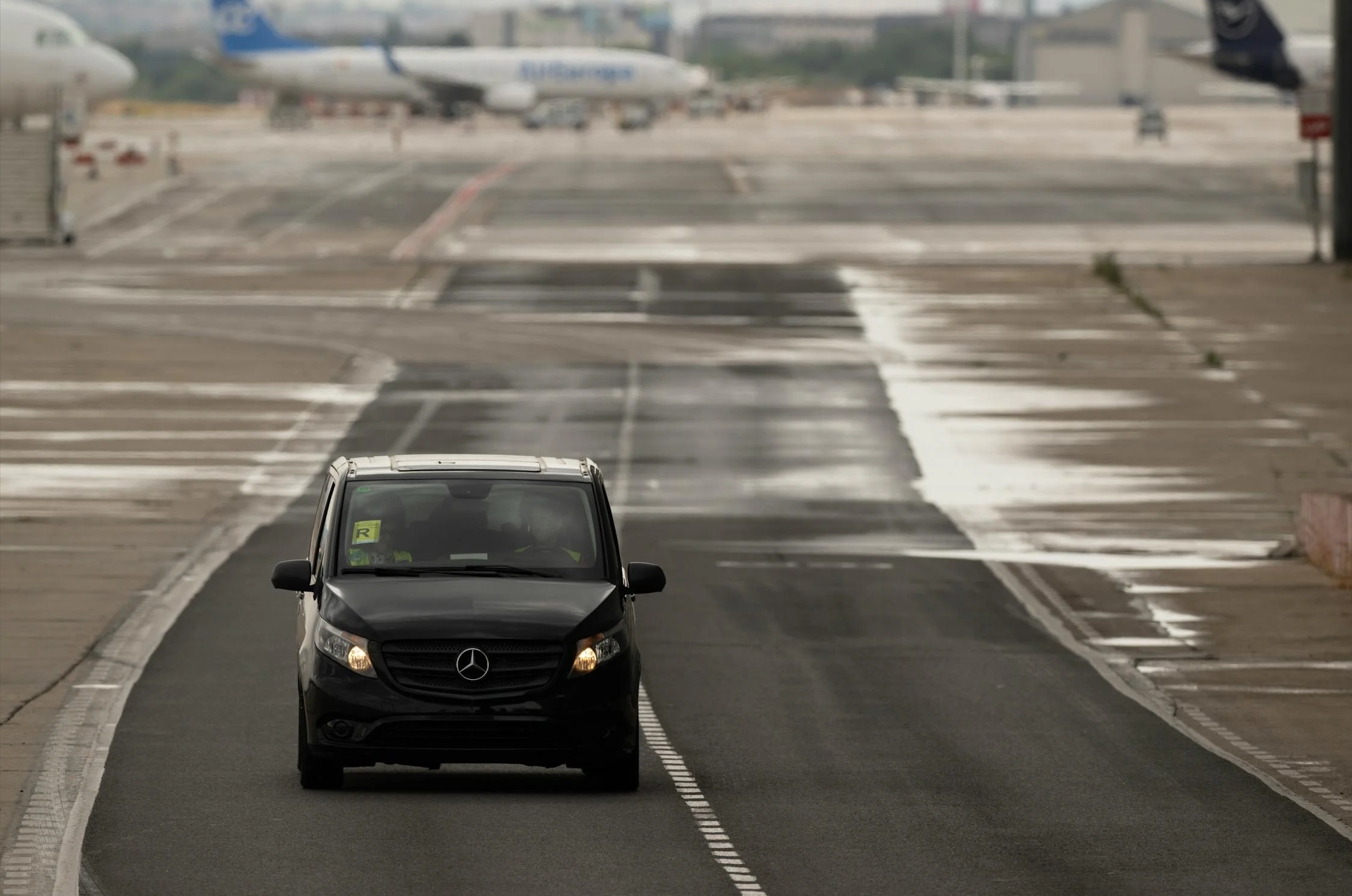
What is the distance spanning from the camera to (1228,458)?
125 feet

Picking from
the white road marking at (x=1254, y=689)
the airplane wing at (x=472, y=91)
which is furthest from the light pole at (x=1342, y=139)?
the airplane wing at (x=472, y=91)

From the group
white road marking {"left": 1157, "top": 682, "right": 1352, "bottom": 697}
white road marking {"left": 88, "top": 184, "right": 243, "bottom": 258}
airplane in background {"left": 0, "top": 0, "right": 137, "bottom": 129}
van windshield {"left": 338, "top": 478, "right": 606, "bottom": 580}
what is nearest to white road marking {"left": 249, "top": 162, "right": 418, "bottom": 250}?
white road marking {"left": 88, "top": 184, "right": 243, "bottom": 258}

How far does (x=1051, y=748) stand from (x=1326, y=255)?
5363 cm

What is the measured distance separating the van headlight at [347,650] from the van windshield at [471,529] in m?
0.73

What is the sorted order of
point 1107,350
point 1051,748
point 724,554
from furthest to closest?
1. point 1107,350
2. point 724,554
3. point 1051,748

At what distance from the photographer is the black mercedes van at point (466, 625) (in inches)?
571

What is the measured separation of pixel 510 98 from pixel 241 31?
58.2 feet

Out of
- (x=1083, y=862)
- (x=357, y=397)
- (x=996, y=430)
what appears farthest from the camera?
(x=357, y=397)

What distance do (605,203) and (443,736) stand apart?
233 feet

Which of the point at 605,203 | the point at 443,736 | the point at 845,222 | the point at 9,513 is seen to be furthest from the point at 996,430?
the point at 605,203

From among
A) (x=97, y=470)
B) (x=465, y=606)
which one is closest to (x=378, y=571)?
(x=465, y=606)

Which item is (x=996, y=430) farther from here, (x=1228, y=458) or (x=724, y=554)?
(x=724, y=554)

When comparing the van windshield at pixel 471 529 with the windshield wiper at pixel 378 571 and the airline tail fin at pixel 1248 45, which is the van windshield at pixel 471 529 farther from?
the airline tail fin at pixel 1248 45

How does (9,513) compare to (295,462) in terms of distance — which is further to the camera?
(295,462)
